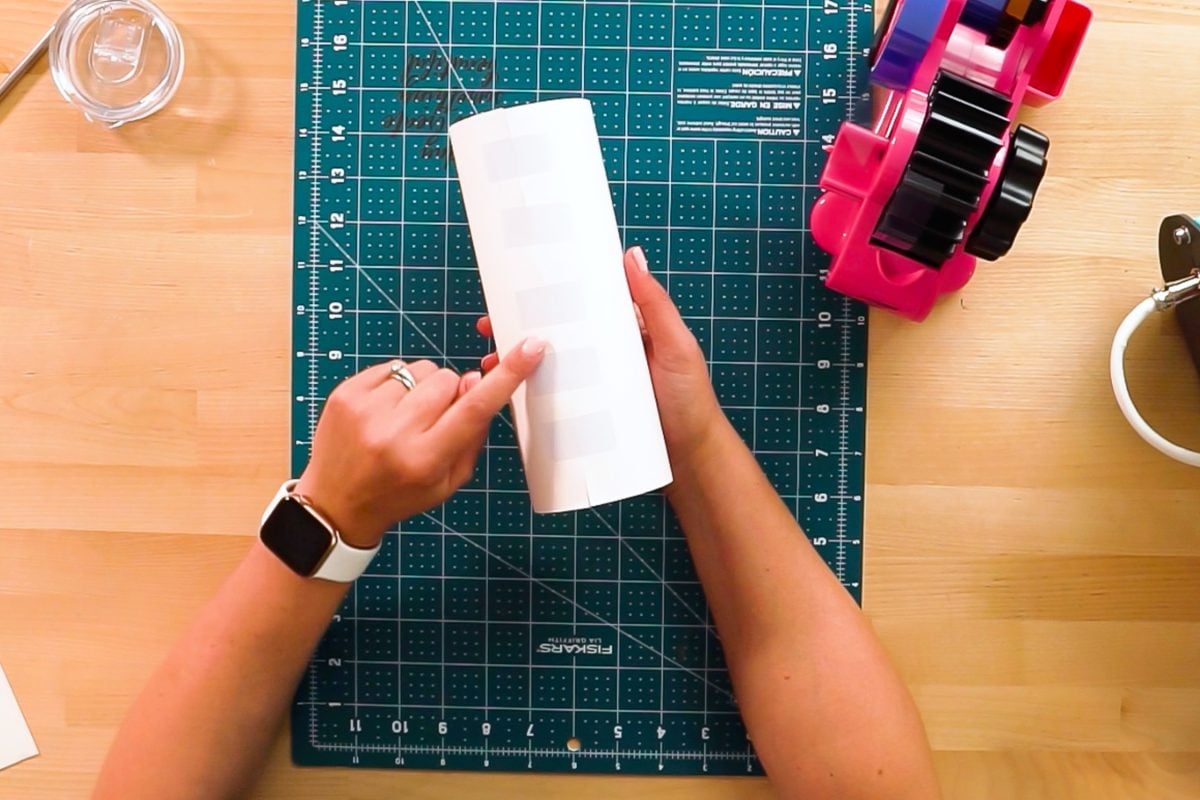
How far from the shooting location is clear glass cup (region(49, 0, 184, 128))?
0.75 metres

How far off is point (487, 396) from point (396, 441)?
7 centimetres

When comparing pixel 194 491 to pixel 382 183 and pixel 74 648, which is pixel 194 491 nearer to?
pixel 74 648

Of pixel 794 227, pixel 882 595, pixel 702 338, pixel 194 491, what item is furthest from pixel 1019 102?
pixel 194 491

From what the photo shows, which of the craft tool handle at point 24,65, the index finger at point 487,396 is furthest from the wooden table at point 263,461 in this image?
the index finger at point 487,396

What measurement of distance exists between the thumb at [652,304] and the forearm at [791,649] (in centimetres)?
9

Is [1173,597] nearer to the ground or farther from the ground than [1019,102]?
nearer to the ground

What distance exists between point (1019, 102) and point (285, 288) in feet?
2.05

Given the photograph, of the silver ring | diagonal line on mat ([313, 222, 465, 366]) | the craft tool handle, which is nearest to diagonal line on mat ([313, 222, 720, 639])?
diagonal line on mat ([313, 222, 465, 366])

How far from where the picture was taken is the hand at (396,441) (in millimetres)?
581

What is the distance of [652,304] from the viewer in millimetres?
664

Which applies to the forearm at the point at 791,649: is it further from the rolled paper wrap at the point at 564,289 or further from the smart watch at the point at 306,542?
the smart watch at the point at 306,542

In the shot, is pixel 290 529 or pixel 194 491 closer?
pixel 290 529

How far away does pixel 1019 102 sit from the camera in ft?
2.30

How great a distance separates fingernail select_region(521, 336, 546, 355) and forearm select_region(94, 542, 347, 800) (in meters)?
0.25
